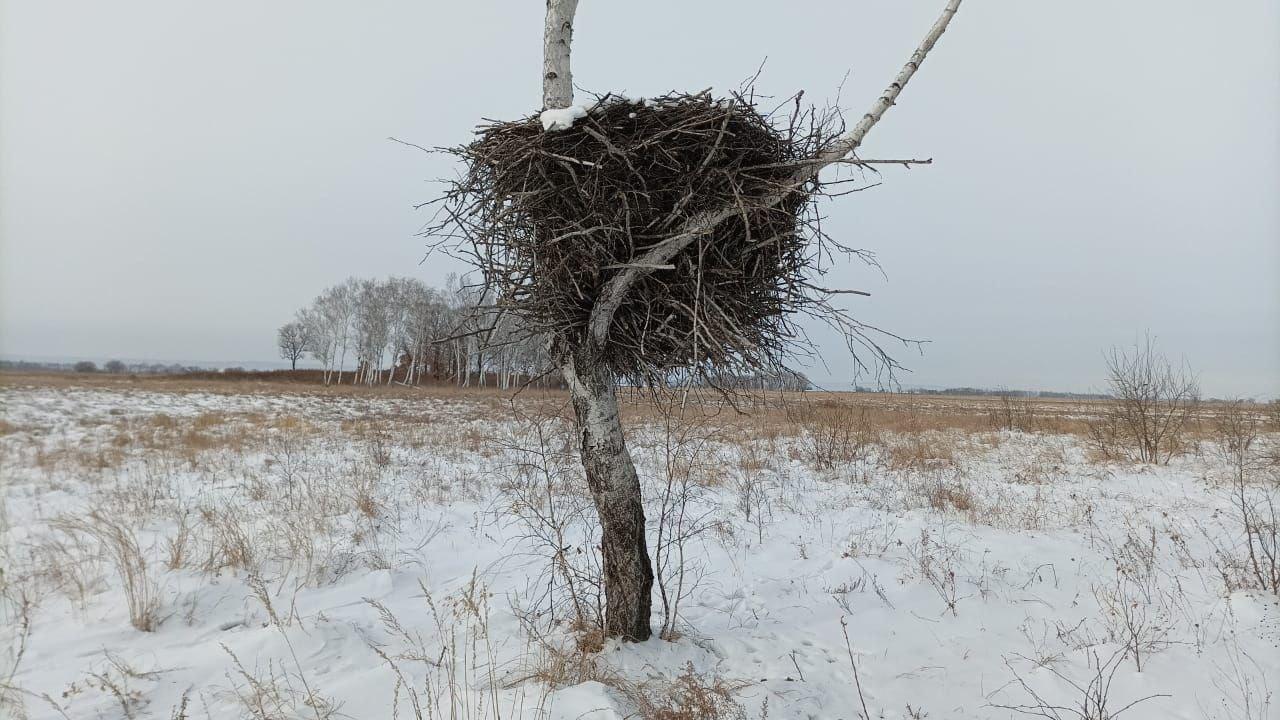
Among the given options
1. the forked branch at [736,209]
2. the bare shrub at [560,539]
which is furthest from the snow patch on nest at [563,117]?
the bare shrub at [560,539]

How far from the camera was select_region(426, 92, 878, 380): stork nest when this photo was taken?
2.23 metres

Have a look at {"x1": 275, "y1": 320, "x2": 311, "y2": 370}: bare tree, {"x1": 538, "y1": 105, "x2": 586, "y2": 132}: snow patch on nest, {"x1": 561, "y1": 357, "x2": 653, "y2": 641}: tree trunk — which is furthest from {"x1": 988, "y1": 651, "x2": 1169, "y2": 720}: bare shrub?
{"x1": 275, "y1": 320, "x2": 311, "y2": 370}: bare tree

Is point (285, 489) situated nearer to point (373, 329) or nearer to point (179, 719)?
point (179, 719)

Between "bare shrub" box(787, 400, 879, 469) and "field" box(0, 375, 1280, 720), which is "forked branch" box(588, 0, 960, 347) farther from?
"bare shrub" box(787, 400, 879, 469)

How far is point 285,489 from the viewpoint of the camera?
22.2ft

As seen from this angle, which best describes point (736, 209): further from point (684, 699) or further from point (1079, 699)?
point (1079, 699)

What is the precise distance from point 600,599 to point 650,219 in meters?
2.28

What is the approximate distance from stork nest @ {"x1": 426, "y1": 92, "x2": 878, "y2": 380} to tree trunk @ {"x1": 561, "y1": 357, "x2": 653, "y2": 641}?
173 millimetres

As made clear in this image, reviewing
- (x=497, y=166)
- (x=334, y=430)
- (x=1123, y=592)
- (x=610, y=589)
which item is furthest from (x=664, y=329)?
(x=334, y=430)

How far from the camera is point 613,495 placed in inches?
107

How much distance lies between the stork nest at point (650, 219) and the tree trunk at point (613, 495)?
17cm

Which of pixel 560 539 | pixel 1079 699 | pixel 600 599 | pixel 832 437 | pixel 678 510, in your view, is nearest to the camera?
pixel 1079 699

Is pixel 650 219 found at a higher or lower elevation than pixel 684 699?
higher

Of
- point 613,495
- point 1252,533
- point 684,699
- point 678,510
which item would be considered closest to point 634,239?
point 613,495
